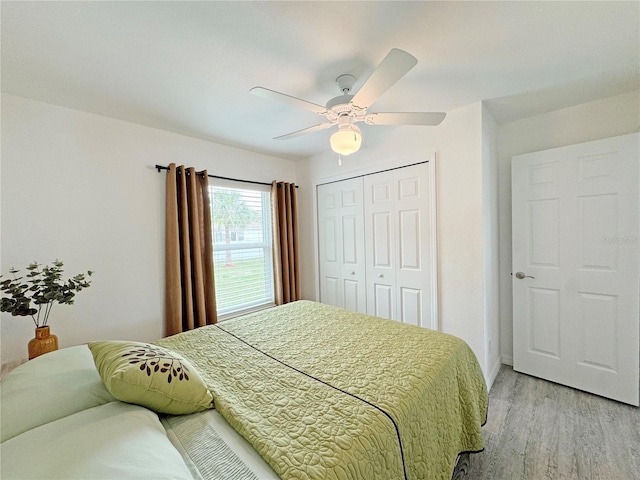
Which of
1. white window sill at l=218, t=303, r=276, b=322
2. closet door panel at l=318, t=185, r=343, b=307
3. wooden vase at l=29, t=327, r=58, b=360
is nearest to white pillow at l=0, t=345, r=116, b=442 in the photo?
wooden vase at l=29, t=327, r=58, b=360

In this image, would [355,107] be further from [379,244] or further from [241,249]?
[241,249]

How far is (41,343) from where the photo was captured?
1.62 meters

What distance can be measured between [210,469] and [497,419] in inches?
82.5

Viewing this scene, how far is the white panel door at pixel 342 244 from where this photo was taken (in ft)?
10.2

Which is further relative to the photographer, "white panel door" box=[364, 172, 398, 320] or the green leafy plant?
"white panel door" box=[364, 172, 398, 320]

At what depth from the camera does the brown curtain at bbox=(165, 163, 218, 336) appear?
244 cm

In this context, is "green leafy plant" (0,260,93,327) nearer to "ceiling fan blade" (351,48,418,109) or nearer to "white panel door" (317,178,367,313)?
"ceiling fan blade" (351,48,418,109)

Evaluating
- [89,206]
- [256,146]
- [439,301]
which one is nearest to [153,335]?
[89,206]

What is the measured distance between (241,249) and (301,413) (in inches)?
95.3

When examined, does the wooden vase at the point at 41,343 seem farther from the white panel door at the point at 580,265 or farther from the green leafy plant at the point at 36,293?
the white panel door at the point at 580,265

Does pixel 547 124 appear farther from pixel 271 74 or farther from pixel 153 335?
pixel 153 335

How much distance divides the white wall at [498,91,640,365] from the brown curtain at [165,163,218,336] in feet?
10.0

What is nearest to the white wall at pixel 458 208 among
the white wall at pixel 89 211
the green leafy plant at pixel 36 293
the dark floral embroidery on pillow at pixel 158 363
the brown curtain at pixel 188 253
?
the brown curtain at pixel 188 253

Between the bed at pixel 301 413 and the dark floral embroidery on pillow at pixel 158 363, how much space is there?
134 millimetres
